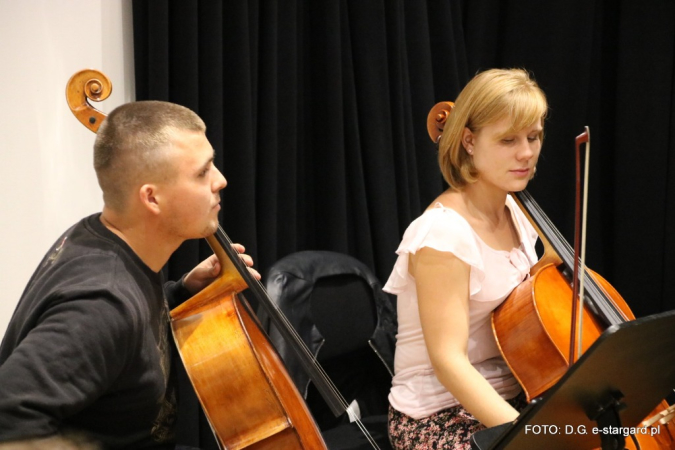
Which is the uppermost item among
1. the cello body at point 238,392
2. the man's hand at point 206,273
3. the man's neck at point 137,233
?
the man's neck at point 137,233

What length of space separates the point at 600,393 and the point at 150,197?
80cm

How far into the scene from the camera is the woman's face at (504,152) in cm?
169

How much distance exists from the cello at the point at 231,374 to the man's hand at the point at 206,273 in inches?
5.5

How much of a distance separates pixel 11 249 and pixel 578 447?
4.74ft

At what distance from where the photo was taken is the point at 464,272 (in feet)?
5.23

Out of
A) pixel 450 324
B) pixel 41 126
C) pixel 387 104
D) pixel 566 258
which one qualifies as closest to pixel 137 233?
pixel 450 324

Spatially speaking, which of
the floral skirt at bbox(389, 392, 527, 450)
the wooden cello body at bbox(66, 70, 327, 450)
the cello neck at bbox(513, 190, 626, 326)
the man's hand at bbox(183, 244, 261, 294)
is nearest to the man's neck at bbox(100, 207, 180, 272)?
the wooden cello body at bbox(66, 70, 327, 450)

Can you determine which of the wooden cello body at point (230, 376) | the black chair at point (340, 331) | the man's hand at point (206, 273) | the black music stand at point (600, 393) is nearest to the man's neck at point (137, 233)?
the wooden cello body at point (230, 376)

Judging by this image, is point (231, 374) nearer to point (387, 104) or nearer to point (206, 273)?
point (206, 273)

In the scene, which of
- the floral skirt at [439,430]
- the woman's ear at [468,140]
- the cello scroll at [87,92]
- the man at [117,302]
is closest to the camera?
the man at [117,302]

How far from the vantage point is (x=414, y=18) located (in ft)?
8.66

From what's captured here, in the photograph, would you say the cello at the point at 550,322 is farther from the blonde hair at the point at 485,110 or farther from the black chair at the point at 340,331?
the black chair at the point at 340,331

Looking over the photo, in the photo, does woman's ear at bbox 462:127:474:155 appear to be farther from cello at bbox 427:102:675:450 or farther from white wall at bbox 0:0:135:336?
white wall at bbox 0:0:135:336

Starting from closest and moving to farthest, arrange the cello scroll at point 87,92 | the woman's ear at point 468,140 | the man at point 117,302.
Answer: the man at point 117,302
the cello scroll at point 87,92
the woman's ear at point 468,140
